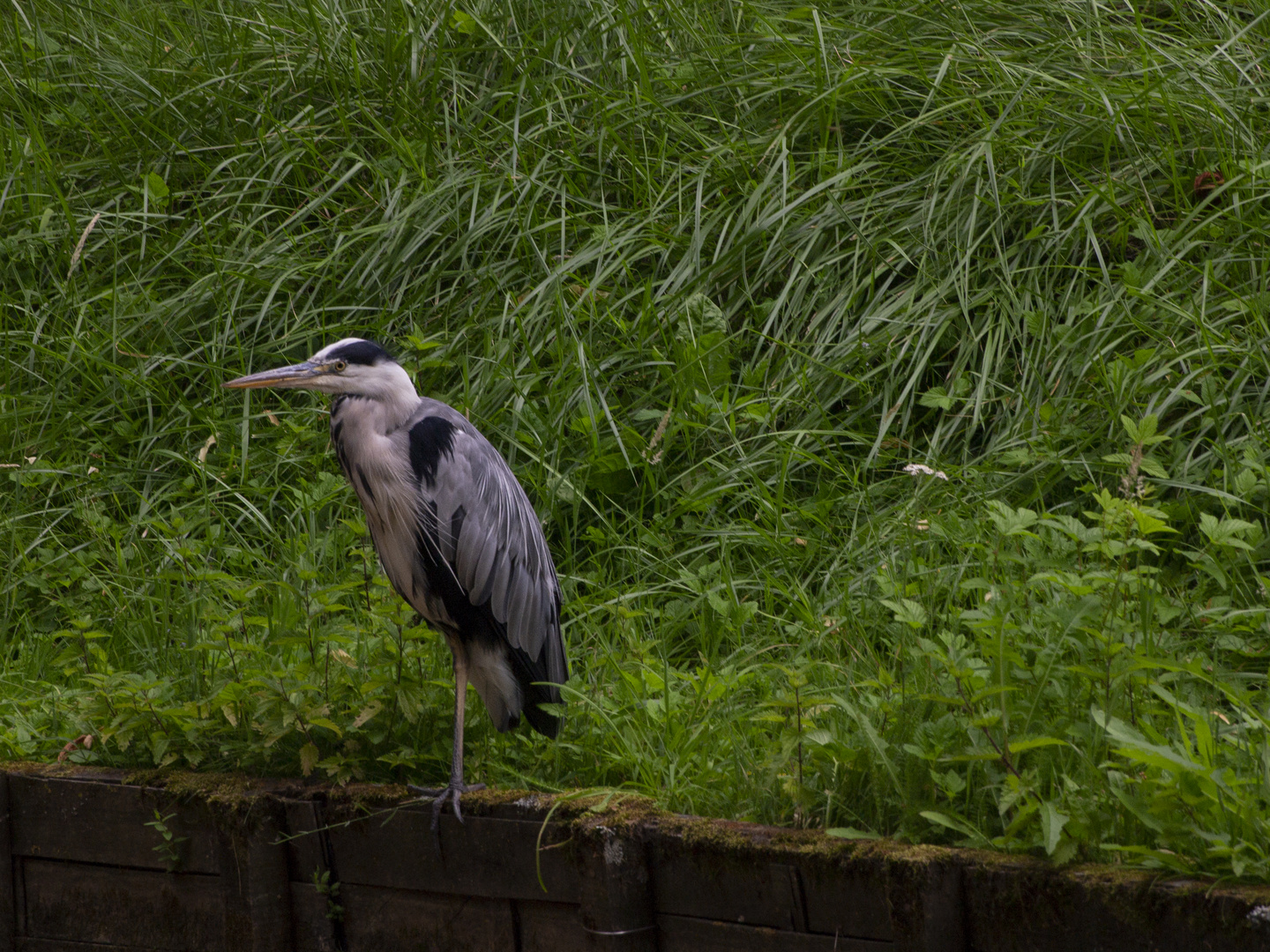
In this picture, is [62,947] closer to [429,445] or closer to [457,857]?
[457,857]

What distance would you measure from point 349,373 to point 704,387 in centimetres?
155

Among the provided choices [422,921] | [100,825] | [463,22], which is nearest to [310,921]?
[422,921]

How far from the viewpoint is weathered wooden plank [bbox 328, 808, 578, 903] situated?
8.17ft

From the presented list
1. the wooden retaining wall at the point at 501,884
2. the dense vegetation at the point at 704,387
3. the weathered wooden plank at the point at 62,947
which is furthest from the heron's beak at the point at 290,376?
the weathered wooden plank at the point at 62,947

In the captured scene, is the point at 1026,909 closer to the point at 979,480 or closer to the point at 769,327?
the point at 979,480

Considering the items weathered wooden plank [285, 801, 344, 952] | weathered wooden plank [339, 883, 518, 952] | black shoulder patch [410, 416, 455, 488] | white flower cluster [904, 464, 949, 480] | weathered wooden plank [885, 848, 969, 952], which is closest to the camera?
weathered wooden plank [885, 848, 969, 952]

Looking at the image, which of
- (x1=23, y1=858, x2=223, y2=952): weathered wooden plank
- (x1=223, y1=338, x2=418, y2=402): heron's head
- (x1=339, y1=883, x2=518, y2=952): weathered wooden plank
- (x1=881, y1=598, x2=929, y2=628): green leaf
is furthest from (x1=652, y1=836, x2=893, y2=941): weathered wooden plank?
(x1=223, y1=338, x2=418, y2=402): heron's head

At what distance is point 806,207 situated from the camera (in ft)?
15.5

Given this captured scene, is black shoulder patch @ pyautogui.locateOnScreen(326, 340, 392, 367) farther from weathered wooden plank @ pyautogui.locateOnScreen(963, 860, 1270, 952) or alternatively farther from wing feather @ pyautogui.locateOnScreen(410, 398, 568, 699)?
weathered wooden plank @ pyautogui.locateOnScreen(963, 860, 1270, 952)

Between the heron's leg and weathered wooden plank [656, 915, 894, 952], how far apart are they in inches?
20.6

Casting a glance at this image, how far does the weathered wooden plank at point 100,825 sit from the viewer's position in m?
2.93

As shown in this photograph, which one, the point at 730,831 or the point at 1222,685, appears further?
the point at 730,831

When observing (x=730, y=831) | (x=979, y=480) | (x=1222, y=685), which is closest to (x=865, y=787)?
(x=730, y=831)

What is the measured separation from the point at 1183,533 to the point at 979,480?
1.87ft
